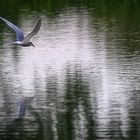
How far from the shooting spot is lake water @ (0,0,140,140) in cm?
1777

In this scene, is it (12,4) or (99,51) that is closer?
(99,51)

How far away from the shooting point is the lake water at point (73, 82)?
1777 cm

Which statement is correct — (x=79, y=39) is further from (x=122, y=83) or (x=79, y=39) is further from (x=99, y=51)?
(x=122, y=83)

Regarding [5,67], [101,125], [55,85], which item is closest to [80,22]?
[5,67]

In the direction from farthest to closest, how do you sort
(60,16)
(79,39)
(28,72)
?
(60,16), (79,39), (28,72)

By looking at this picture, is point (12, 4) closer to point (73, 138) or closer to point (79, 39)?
point (79, 39)

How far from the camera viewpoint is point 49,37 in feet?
116

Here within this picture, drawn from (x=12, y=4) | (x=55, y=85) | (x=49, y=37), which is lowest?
(x=12, y=4)

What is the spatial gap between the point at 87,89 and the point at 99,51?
8.00m

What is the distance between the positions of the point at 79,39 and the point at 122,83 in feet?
39.8

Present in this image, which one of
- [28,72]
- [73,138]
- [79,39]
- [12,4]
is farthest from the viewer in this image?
[12,4]

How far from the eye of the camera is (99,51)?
2995 cm

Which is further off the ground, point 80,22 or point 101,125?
point 101,125

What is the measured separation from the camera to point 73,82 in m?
23.1
